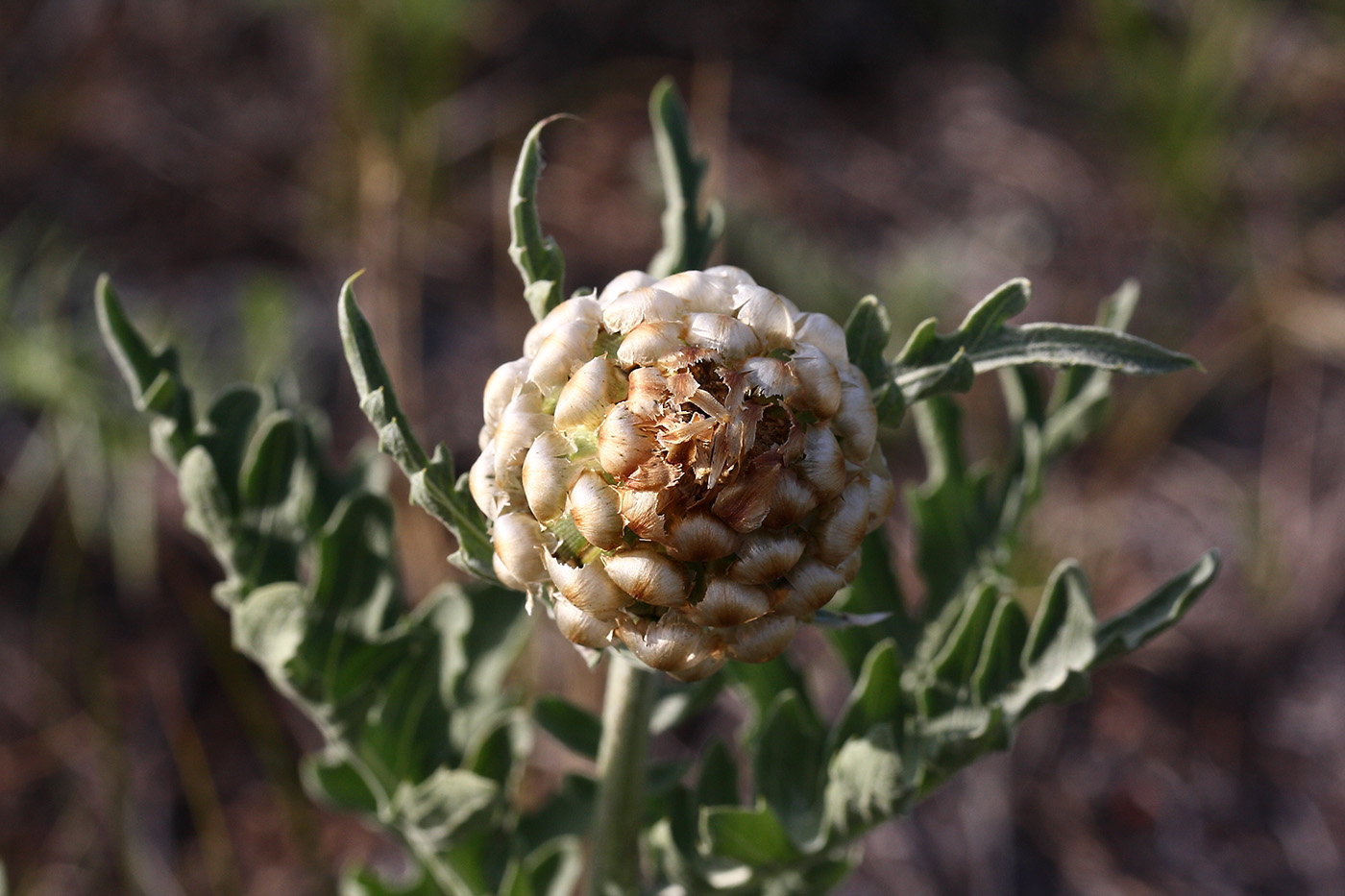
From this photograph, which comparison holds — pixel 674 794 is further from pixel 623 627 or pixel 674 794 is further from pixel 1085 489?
pixel 1085 489

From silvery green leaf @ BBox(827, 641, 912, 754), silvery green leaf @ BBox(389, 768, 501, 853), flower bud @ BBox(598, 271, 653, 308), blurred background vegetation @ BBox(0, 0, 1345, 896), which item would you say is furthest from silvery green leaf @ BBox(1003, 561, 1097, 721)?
blurred background vegetation @ BBox(0, 0, 1345, 896)

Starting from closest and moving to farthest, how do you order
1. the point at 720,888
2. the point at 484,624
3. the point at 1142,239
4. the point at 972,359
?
the point at 972,359 → the point at 720,888 → the point at 484,624 → the point at 1142,239

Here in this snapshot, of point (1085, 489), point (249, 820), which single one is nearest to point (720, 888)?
point (249, 820)

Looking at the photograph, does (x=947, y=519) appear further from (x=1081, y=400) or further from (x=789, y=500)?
(x=789, y=500)

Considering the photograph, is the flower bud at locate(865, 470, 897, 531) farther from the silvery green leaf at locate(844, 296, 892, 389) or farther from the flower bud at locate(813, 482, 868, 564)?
the silvery green leaf at locate(844, 296, 892, 389)

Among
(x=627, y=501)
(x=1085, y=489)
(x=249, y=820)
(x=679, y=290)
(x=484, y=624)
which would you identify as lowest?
(x=249, y=820)

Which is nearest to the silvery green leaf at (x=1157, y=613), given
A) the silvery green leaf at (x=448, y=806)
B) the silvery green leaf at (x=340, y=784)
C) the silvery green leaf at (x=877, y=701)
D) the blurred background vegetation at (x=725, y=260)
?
the silvery green leaf at (x=877, y=701)
